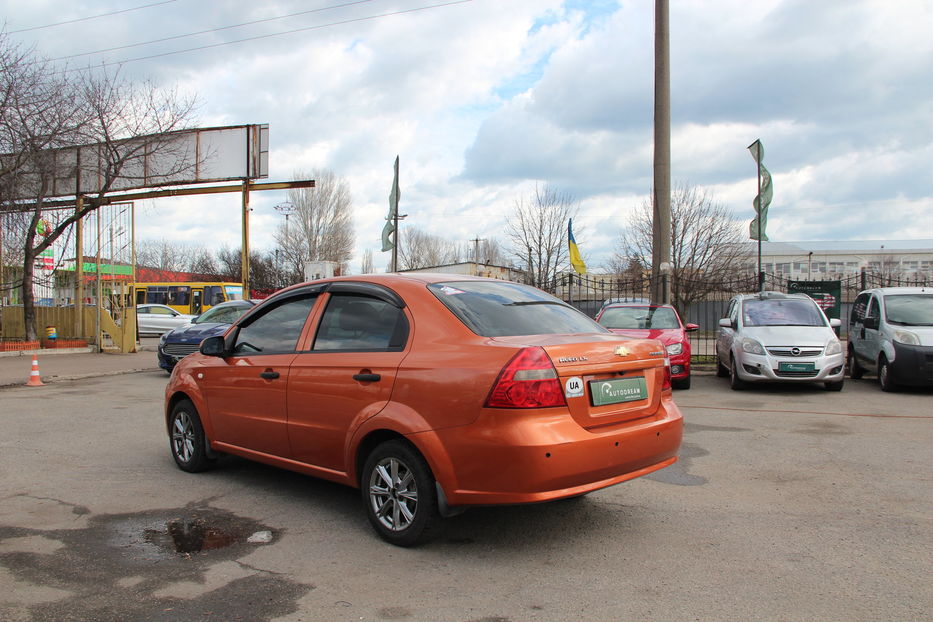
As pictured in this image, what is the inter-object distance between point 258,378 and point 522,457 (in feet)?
7.83

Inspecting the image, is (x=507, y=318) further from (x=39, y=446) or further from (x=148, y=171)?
(x=148, y=171)

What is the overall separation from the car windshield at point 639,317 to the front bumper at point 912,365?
336 cm

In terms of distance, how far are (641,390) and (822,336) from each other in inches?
314

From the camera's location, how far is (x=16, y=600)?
3.29 metres

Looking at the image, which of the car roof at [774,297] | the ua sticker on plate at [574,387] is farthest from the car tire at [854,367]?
the ua sticker on plate at [574,387]

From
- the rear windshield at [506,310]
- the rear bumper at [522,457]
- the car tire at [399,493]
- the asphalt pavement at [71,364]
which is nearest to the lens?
the rear bumper at [522,457]

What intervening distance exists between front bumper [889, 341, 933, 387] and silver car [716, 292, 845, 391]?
759mm

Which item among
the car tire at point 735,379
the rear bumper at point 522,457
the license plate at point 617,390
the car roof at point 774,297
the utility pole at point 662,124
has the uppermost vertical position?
the utility pole at point 662,124

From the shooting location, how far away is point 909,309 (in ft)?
36.8

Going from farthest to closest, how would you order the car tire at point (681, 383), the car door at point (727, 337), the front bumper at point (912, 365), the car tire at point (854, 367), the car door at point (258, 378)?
the car tire at point (854, 367) → the car door at point (727, 337) → the car tire at point (681, 383) → the front bumper at point (912, 365) → the car door at point (258, 378)

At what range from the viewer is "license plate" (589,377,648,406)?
12.6 ft

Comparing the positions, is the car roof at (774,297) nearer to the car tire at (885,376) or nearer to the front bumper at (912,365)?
the car tire at (885,376)

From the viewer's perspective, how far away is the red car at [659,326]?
11.2m

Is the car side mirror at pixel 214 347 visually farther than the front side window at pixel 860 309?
No
